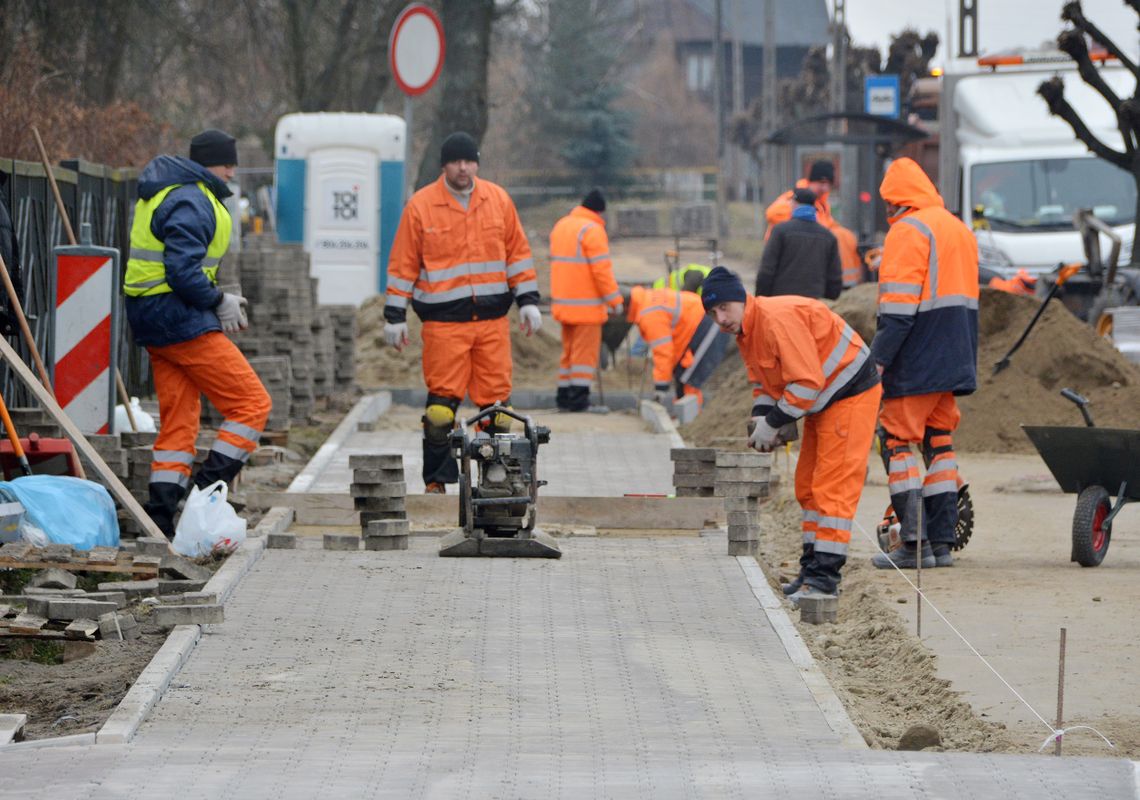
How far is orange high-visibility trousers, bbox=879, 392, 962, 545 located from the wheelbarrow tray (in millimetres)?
426

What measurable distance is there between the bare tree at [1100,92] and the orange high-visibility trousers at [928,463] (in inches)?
410

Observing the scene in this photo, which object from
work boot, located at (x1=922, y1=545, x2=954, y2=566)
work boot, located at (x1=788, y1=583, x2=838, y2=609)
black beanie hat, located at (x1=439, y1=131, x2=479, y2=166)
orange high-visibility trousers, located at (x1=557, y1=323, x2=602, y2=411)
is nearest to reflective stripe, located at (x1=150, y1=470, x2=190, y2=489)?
black beanie hat, located at (x1=439, y1=131, x2=479, y2=166)

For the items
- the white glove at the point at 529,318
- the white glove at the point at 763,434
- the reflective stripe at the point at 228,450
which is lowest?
the reflective stripe at the point at 228,450

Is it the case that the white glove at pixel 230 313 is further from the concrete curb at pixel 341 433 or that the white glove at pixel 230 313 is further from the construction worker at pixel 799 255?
the construction worker at pixel 799 255

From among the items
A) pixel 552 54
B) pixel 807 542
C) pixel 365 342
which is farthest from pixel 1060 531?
pixel 552 54

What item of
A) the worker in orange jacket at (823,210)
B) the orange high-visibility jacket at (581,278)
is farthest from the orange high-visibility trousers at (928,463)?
the orange high-visibility jacket at (581,278)

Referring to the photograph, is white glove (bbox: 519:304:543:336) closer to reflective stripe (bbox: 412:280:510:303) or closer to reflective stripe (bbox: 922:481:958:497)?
reflective stripe (bbox: 412:280:510:303)

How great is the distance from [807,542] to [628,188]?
157 ft

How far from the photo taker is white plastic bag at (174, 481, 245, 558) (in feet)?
29.4

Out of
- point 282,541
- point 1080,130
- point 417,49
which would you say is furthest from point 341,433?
point 1080,130

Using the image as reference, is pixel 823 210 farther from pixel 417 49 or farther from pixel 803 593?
pixel 803 593

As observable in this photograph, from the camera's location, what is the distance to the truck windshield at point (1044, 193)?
2216cm

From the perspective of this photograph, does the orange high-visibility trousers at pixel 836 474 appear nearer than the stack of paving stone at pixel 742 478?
Yes

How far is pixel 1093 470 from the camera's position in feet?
32.7
